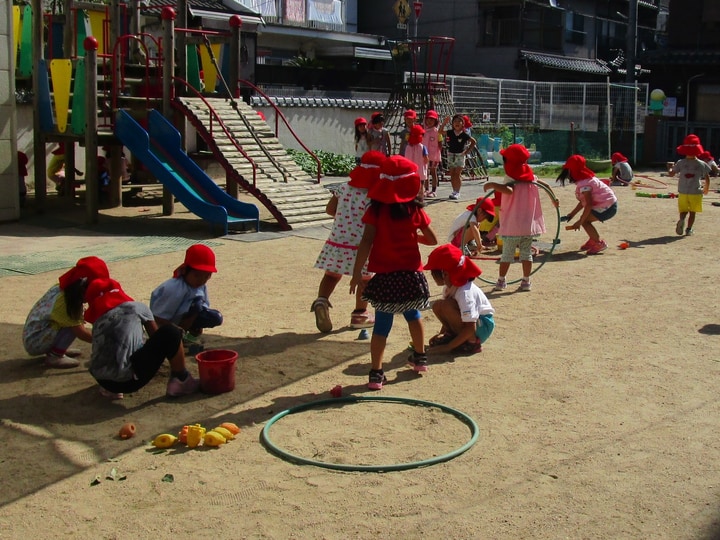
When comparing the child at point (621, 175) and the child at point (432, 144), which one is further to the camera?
the child at point (621, 175)

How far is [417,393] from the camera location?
596 centimetres

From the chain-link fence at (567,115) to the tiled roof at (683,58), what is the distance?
1407 mm

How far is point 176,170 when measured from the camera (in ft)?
43.2

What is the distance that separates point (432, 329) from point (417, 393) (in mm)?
1670

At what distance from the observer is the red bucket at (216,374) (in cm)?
580

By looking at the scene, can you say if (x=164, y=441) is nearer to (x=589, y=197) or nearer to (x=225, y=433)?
(x=225, y=433)

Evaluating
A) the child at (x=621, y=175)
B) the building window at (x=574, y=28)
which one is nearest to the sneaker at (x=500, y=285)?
the child at (x=621, y=175)

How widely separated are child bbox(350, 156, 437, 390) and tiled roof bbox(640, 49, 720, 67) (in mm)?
24773

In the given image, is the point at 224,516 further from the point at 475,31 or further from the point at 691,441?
the point at 475,31

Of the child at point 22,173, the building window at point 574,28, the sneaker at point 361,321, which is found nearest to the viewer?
the sneaker at point 361,321

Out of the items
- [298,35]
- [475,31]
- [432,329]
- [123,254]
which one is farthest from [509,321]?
[475,31]

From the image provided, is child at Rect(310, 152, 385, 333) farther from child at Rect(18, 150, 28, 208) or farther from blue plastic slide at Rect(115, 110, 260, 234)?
child at Rect(18, 150, 28, 208)

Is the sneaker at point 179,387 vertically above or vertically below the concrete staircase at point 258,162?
below

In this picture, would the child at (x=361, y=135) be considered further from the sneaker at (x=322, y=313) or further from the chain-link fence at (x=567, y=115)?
the chain-link fence at (x=567, y=115)
